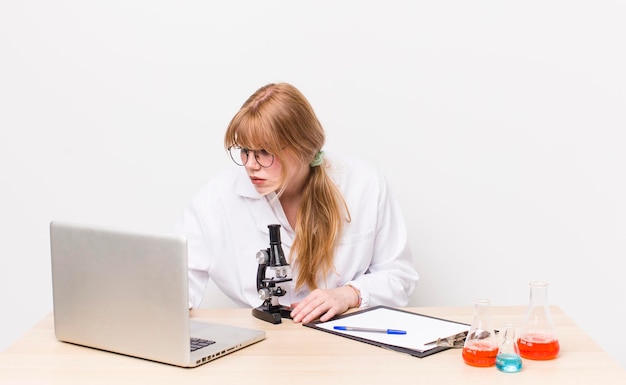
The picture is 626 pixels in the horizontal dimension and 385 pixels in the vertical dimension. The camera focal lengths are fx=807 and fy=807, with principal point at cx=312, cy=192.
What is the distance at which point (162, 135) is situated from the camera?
312 centimetres

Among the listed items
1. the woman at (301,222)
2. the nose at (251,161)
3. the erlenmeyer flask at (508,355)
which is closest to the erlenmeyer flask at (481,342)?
the erlenmeyer flask at (508,355)

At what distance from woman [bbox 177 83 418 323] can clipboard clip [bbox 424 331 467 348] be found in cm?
54

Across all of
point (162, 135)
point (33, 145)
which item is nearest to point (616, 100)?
point (162, 135)

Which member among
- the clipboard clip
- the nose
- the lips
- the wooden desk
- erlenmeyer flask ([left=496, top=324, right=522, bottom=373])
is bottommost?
the wooden desk

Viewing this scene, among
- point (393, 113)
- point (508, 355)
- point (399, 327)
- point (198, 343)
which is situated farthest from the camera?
point (393, 113)

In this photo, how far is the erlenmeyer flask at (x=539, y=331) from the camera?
1.72 metres

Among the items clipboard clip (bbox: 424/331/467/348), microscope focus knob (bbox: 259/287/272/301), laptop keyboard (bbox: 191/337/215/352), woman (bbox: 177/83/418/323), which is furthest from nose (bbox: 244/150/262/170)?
clipboard clip (bbox: 424/331/467/348)

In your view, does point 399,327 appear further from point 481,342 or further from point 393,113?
point 393,113

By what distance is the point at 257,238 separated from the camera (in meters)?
2.58

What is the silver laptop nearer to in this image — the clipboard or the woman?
the clipboard

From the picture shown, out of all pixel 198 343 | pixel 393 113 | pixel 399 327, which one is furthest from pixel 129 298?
pixel 393 113

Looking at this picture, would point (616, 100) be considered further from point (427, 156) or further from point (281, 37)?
point (281, 37)

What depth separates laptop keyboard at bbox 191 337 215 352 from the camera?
1781mm

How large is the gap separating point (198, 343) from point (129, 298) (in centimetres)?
19
